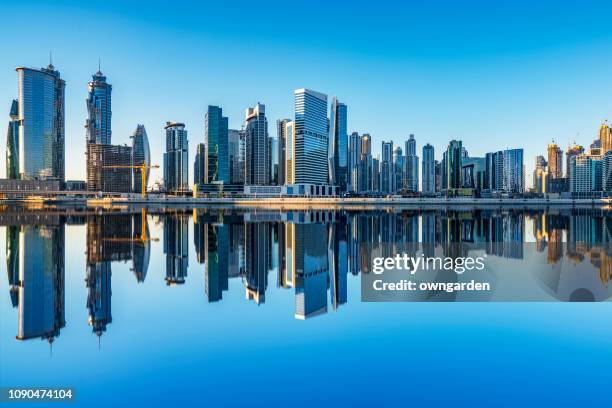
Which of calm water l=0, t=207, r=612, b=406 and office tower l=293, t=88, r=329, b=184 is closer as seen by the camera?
calm water l=0, t=207, r=612, b=406

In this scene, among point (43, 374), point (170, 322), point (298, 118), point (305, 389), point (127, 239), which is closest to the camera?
point (305, 389)

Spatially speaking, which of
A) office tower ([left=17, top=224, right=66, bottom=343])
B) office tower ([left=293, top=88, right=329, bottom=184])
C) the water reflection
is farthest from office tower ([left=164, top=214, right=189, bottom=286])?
office tower ([left=293, top=88, right=329, bottom=184])

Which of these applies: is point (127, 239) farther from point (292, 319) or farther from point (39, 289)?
point (292, 319)

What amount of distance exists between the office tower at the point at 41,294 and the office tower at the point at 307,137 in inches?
6683

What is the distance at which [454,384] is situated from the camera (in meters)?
6.29

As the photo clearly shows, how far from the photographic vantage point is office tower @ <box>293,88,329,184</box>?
186250mm

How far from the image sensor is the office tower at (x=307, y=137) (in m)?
186

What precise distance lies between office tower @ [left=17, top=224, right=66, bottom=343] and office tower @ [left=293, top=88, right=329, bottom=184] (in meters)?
170

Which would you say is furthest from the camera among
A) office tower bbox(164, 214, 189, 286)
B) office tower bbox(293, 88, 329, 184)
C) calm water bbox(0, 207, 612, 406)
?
office tower bbox(293, 88, 329, 184)

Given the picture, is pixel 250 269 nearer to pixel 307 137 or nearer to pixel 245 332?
pixel 245 332

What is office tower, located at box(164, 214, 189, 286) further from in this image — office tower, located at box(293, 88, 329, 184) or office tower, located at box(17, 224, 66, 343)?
office tower, located at box(293, 88, 329, 184)

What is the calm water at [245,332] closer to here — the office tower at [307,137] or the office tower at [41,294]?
the office tower at [41,294]

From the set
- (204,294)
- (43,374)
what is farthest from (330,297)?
(43,374)

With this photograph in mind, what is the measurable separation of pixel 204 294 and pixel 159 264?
573 cm
